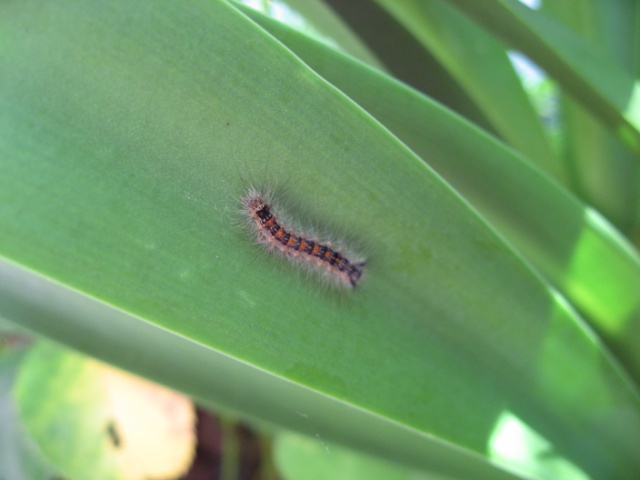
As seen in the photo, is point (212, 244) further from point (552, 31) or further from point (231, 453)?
point (231, 453)

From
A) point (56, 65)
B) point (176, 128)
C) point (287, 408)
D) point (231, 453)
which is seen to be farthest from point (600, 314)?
point (231, 453)

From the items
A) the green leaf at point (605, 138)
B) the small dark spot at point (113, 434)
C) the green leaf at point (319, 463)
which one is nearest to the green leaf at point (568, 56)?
the green leaf at point (605, 138)

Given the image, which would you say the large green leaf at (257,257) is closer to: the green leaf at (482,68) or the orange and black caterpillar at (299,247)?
the orange and black caterpillar at (299,247)

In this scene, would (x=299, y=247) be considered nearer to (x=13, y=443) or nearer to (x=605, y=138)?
(x=605, y=138)

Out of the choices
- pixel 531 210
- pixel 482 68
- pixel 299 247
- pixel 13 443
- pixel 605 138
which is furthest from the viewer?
pixel 13 443

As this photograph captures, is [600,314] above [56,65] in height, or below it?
above

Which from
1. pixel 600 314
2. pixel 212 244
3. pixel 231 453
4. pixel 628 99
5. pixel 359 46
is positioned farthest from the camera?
pixel 231 453

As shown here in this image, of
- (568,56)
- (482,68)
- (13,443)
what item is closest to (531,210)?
(568,56)
